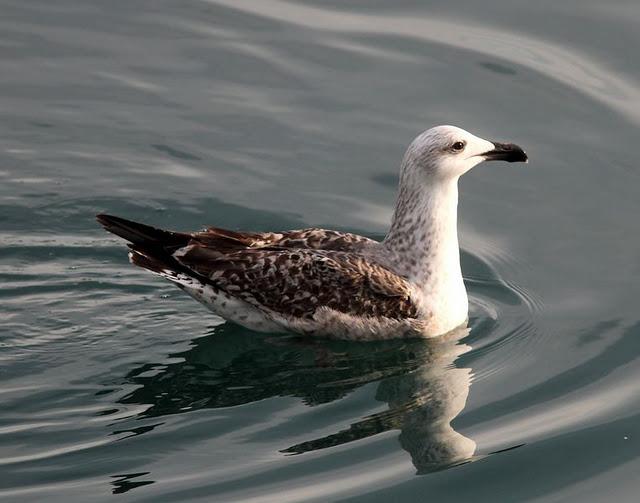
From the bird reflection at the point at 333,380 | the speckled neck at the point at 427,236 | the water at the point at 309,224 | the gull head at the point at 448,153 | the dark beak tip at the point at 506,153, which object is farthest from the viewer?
the speckled neck at the point at 427,236

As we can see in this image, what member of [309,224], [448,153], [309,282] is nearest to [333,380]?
[309,282]

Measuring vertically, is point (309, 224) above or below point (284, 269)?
above

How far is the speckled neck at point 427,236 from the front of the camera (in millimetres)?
12883

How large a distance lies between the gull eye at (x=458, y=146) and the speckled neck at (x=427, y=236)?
321 millimetres

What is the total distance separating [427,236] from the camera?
12.9m

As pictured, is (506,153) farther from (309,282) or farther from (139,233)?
(139,233)

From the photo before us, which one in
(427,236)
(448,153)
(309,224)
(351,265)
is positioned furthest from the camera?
(309,224)

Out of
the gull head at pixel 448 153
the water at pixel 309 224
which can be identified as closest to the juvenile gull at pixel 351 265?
the gull head at pixel 448 153

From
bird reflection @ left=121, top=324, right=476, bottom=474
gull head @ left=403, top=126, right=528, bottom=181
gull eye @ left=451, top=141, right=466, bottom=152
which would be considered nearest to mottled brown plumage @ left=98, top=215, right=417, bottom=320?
bird reflection @ left=121, top=324, right=476, bottom=474

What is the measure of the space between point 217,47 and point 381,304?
6.03m

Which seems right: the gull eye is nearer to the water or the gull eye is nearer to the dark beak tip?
the dark beak tip

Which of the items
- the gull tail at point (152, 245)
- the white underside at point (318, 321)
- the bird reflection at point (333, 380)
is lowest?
the bird reflection at point (333, 380)

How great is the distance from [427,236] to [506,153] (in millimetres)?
964

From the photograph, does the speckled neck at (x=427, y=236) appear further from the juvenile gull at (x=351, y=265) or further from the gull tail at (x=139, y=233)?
the gull tail at (x=139, y=233)
